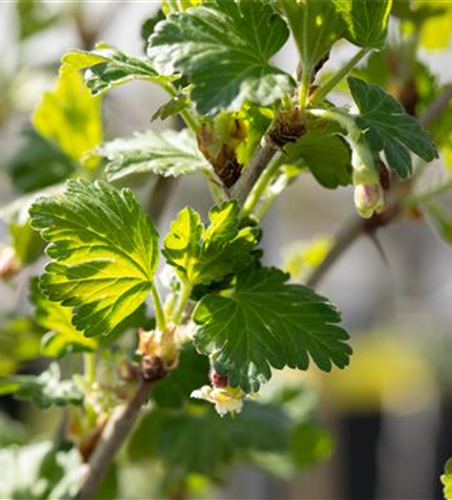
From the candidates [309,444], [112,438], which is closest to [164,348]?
[112,438]

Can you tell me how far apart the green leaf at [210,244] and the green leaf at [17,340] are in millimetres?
354

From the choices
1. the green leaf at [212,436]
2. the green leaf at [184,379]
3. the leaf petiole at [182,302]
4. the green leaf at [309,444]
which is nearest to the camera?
the leaf petiole at [182,302]

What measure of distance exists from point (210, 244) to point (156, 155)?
4.2 inches

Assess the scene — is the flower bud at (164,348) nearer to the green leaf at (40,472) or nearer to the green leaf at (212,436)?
the green leaf at (40,472)

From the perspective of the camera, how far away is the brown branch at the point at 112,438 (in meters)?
0.80

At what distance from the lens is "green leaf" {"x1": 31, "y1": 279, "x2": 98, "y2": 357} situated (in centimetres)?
88

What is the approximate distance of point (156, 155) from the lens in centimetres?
77

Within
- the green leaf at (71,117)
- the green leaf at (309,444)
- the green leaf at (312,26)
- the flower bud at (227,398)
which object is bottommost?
→ the green leaf at (309,444)

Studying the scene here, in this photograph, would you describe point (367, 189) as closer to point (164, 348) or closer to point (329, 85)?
point (329, 85)

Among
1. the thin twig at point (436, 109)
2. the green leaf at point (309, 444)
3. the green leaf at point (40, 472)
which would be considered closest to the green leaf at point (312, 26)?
the thin twig at point (436, 109)

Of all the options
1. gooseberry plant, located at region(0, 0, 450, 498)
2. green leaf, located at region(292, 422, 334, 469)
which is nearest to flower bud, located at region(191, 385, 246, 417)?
gooseberry plant, located at region(0, 0, 450, 498)

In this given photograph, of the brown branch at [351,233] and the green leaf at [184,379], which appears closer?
the green leaf at [184,379]

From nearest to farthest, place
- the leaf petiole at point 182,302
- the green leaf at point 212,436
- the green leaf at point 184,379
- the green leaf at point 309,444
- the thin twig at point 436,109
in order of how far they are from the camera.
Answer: the leaf petiole at point 182,302 → the green leaf at point 184,379 → the thin twig at point 436,109 → the green leaf at point 212,436 → the green leaf at point 309,444

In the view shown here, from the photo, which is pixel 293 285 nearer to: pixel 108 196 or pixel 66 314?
pixel 108 196
